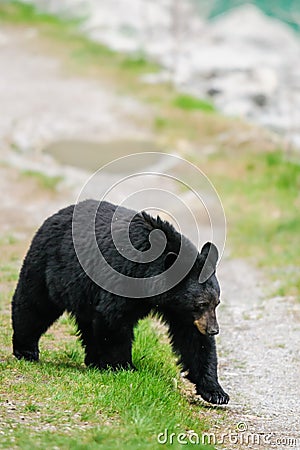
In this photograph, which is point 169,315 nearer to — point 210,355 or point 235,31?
point 210,355

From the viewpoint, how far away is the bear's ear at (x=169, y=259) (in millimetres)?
6555

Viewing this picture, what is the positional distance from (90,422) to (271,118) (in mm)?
23186

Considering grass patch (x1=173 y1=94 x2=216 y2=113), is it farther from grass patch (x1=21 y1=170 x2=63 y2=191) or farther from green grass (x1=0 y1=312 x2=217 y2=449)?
green grass (x1=0 y1=312 x2=217 y2=449)

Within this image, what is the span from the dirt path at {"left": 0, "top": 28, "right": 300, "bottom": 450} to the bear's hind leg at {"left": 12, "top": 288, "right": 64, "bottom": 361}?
177 cm

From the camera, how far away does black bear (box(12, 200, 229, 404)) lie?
6.60 metres


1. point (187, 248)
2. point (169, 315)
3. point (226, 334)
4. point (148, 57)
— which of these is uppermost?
point (148, 57)

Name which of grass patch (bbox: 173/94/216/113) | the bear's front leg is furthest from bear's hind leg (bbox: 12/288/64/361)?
grass patch (bbox: 173/94/216/113)

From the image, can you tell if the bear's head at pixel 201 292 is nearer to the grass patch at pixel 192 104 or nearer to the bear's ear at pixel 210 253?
the bear's ear at pixel 210 253

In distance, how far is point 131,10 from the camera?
40688mm

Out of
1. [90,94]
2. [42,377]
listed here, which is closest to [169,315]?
[42,377]

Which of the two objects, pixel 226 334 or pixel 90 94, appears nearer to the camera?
pixel 226 334

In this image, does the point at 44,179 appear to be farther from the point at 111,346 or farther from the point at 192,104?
the point at 111,346

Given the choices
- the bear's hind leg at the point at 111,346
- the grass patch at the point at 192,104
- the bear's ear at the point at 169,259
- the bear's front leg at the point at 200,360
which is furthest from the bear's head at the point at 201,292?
the grass patch at the point at 192,104

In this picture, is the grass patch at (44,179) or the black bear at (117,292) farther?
the grass patch at (44,179)
